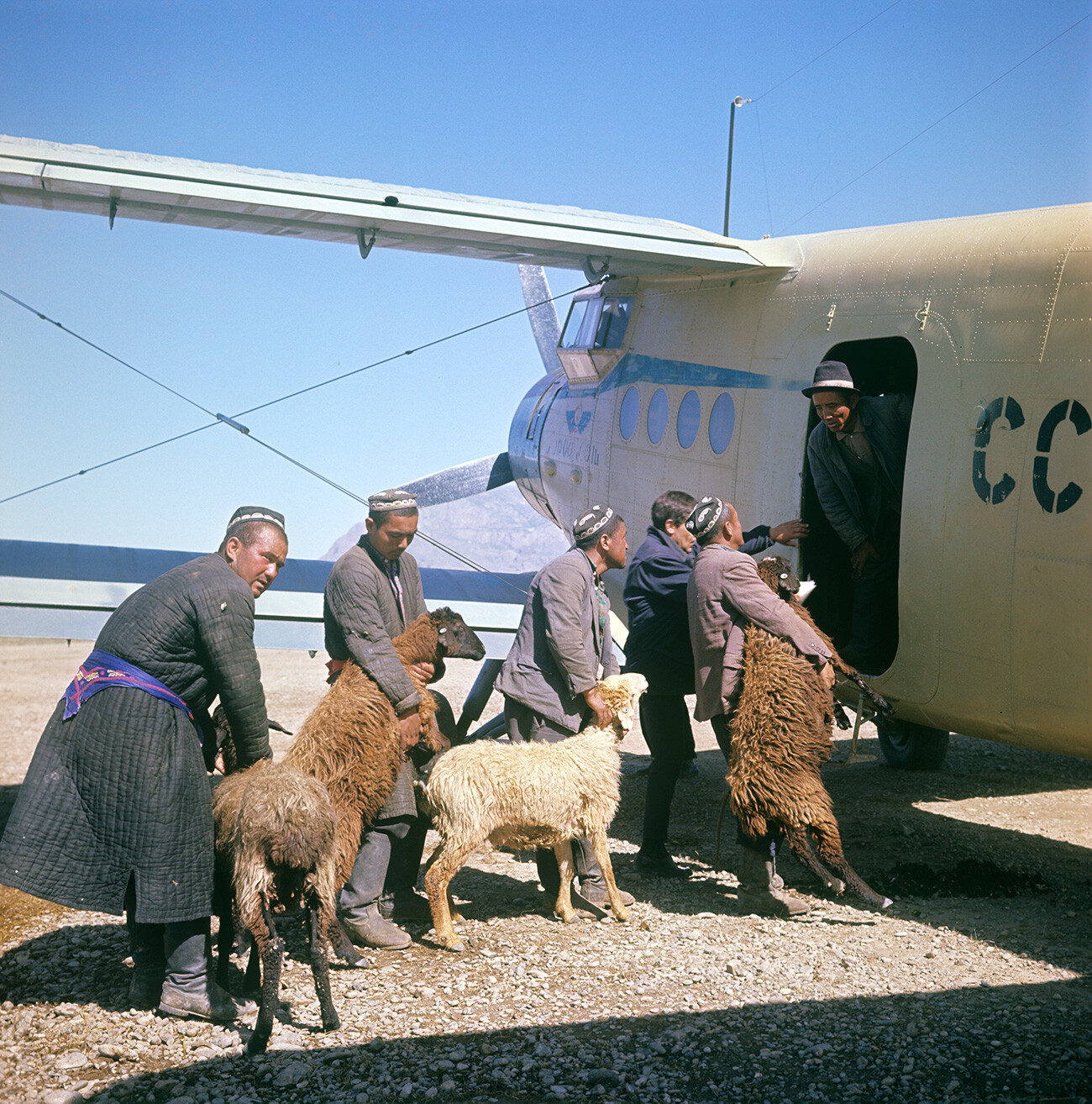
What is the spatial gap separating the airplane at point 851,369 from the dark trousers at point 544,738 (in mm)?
2048

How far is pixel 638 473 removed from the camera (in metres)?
8.57

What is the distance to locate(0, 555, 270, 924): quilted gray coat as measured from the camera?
3984 millimetres

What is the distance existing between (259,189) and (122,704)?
4176 millimetres

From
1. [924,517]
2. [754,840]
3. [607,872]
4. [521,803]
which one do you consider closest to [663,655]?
[754,840]

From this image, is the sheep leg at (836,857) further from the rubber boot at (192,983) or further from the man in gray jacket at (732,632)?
the rubber boot at (192,983)

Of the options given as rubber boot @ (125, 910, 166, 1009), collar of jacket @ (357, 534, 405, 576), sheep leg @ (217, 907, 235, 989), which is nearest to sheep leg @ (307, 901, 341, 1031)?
sheep leg @ (217, 907, 235, 989)

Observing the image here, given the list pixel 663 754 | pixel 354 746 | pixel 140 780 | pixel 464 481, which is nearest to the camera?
pixel 140 780

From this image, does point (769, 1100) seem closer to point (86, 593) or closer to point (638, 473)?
point (638, 473)

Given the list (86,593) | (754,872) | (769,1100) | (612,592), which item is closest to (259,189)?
(86,593)

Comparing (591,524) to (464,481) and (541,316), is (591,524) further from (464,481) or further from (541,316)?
(541,316)

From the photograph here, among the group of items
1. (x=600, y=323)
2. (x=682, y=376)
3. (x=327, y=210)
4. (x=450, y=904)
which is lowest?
(x=450, y=904)

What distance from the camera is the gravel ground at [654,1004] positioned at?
3518mm

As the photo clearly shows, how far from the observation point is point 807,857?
507 cm

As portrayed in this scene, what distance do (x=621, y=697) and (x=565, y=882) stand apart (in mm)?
1010
